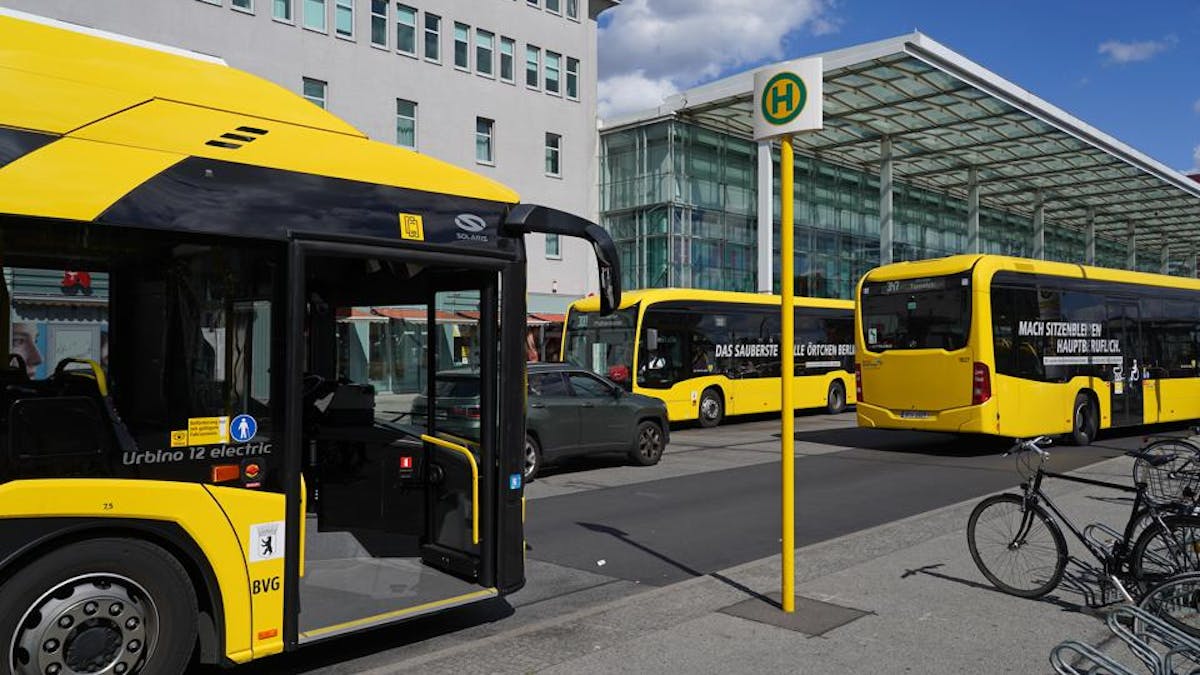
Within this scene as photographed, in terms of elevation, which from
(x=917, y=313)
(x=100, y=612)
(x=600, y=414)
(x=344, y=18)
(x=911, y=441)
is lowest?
(x=911, y=441)

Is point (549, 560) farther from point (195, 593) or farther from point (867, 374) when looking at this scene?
point (867, 374)

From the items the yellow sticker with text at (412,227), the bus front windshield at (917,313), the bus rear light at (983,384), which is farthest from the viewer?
the bus front windshield at (917,313)

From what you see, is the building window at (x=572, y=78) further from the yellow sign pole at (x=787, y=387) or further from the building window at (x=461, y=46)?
the yellow sign pole at (x=787, y=387)

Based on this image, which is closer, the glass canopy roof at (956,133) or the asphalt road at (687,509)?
the asphalt road at (687,509)

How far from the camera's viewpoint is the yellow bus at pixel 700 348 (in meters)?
19.4

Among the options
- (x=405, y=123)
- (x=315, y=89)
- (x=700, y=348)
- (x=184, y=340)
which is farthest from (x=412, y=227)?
(x=405, y=123)

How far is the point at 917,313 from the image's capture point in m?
15.3

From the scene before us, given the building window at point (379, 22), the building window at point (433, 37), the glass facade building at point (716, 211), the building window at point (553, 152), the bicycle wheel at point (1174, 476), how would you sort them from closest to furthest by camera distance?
the bicycle wheel at point (1174, 476)
the building window at point (379, 22)
the building window at point (433, 37)
the glass facade building at point (716, 211)
the building window at point (553, 152)

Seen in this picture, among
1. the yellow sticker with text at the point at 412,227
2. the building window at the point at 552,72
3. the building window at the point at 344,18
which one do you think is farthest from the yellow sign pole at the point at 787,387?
the building window at the point at 552,72

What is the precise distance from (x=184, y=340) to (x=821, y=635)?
3.80 meters

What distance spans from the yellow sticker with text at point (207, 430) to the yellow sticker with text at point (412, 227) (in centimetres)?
136

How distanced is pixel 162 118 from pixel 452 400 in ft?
8.21

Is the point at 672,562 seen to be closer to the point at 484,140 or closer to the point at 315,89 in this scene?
the point at 315,89

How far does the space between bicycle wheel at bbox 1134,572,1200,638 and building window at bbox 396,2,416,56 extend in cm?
3133
